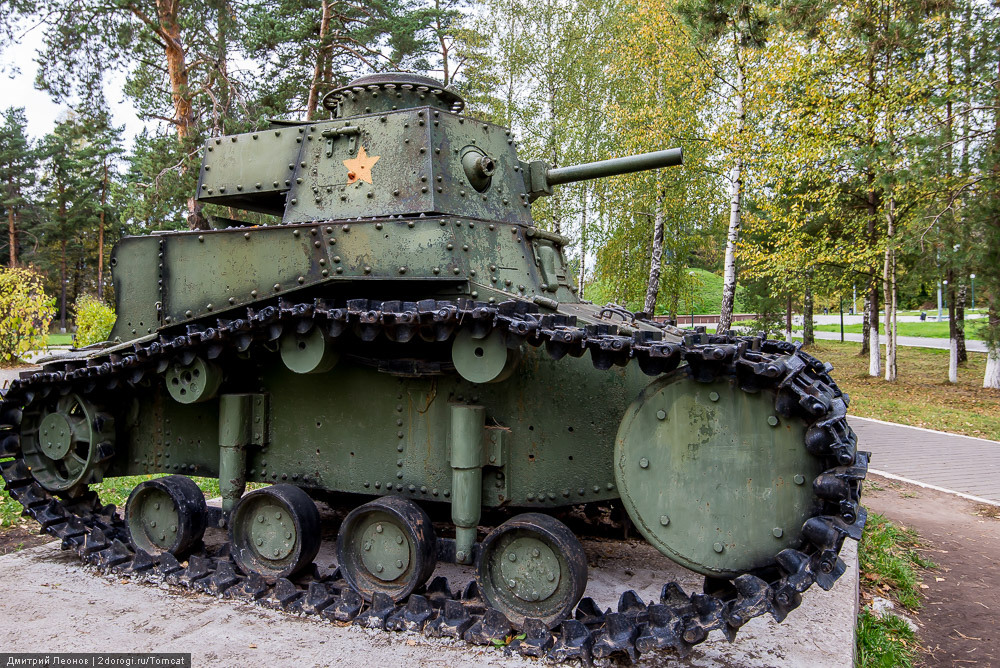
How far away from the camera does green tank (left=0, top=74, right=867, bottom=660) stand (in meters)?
3.87

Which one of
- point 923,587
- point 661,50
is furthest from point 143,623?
point 661,50

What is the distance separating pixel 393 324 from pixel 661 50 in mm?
15261

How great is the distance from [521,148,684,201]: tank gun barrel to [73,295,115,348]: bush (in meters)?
14.8

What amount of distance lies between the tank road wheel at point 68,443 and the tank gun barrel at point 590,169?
4.16 metres

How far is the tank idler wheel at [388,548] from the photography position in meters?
4.65

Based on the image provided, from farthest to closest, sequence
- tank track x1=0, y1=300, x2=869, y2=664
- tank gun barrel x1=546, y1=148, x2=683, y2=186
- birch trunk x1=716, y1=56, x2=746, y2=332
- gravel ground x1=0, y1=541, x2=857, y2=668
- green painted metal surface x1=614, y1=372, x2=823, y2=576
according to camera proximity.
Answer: birch trunk x1=716, y1=56, x2=746, y2=332 < tank gun barrel x1=546, y1=148, x2=683, y2=186 < gravel ground x1=0, y1=541, x2=857, y2=668 < green painted metal surface x1=614, y1=372, x2=823, y2=576 < tank track x1=0, y1=300, x2=869, y2=664

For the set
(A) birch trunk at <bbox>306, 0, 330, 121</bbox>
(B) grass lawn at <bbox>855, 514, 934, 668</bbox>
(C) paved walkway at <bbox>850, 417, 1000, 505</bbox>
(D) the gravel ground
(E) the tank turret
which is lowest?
(B) grass lawn at <bbox>855, 514, 934, 668</bbox>

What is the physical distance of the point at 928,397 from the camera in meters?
16.1

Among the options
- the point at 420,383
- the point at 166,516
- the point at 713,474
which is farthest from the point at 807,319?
the point at 166,516

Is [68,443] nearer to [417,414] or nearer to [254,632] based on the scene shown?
[254,632]

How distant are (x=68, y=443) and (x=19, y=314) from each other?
16.8 m

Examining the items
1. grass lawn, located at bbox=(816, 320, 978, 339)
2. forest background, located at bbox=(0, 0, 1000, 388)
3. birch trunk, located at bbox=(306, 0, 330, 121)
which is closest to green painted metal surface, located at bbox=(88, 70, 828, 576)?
forest background, located at bbox=(0, 0, 1000, 388)

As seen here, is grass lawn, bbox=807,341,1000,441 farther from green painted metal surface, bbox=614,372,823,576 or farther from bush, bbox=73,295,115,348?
bush, bbox=73,295,115,348

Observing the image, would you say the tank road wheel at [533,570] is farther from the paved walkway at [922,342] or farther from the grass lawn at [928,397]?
the paved walkway at [922,342]
